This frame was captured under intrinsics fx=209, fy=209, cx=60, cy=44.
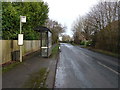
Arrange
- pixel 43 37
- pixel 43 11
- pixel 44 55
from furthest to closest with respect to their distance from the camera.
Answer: pixel 43 11
pixel 43 37
pixel 44 55

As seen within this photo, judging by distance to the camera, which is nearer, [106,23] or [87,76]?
[87,76]

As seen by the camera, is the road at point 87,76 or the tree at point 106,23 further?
the tree at point 106,23

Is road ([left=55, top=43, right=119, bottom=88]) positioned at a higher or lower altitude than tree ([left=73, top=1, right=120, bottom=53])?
lower

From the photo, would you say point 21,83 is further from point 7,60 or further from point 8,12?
point 8,12

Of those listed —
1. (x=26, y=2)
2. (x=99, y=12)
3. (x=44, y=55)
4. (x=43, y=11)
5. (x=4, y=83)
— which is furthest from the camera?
(x=99, y=12)

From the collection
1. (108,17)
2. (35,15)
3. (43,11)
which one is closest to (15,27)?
(35,15)

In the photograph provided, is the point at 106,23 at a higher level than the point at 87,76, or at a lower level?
higher

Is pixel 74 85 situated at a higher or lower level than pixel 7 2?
lower

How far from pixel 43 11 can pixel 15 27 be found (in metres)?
10.7

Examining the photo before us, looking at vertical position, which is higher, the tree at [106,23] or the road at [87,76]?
the tree at [106,23]

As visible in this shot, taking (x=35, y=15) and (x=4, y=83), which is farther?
(x=35, y=15)

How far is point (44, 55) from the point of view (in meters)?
21.9

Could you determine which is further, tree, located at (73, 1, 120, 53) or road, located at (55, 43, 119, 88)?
tree, located at (73, 1, 120, 53)

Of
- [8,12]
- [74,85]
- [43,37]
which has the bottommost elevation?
[74,85]
